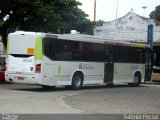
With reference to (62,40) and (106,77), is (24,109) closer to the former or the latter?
(62,40)

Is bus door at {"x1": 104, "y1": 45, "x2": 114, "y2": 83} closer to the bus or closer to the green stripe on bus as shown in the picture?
the bus

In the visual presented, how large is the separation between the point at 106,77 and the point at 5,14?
26.6ft

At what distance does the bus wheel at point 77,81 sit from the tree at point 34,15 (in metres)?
6.28

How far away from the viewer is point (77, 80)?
2588 centimetres

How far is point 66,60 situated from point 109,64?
451cm

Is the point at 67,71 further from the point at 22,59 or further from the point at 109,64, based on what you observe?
the point at 109,64

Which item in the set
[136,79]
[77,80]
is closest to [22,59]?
[77,80]

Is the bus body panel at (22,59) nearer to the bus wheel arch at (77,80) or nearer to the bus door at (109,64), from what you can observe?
the bus wheel arch at (77,80)

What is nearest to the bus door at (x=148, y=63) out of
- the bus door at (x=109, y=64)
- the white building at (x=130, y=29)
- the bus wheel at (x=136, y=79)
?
the bus wheel at (x=136, y=79)

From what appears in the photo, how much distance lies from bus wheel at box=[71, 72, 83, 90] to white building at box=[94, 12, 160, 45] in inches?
799

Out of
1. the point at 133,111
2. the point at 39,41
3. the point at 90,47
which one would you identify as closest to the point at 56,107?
the point at 133,111

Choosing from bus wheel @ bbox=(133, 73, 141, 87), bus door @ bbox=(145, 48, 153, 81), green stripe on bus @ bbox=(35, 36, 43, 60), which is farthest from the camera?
bus door @ bbox=(145, 48, 153, 81)

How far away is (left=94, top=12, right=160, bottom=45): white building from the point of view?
151ft

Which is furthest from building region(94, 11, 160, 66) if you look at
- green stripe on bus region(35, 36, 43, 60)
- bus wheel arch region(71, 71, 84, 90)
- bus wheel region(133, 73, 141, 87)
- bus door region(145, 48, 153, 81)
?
green stripe on bus region(35, 36, 43, 60)
